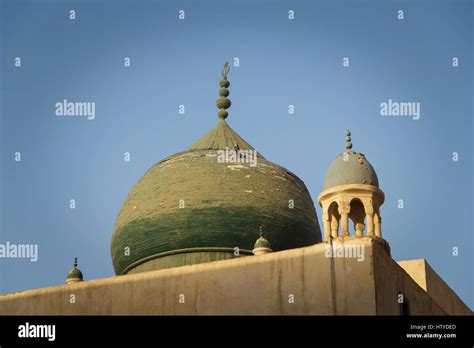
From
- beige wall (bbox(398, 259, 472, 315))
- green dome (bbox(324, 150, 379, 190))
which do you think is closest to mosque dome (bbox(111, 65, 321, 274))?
beige wall (bbox(398, 259, 472, 315))

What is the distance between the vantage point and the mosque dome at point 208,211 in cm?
1686

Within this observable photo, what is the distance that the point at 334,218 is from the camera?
15.7 metres

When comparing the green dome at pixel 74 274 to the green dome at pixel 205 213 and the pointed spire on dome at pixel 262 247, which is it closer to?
the green dome at pixel 205 213

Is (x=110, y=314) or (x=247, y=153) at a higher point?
(x=247, y=153)

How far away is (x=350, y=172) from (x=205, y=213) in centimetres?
254

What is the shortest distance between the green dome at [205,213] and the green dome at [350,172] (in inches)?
67.0

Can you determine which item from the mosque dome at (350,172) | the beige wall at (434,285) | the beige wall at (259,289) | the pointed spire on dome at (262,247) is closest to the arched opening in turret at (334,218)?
the mosque dome at (350,172)

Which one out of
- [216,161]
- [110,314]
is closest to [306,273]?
[110,314]
